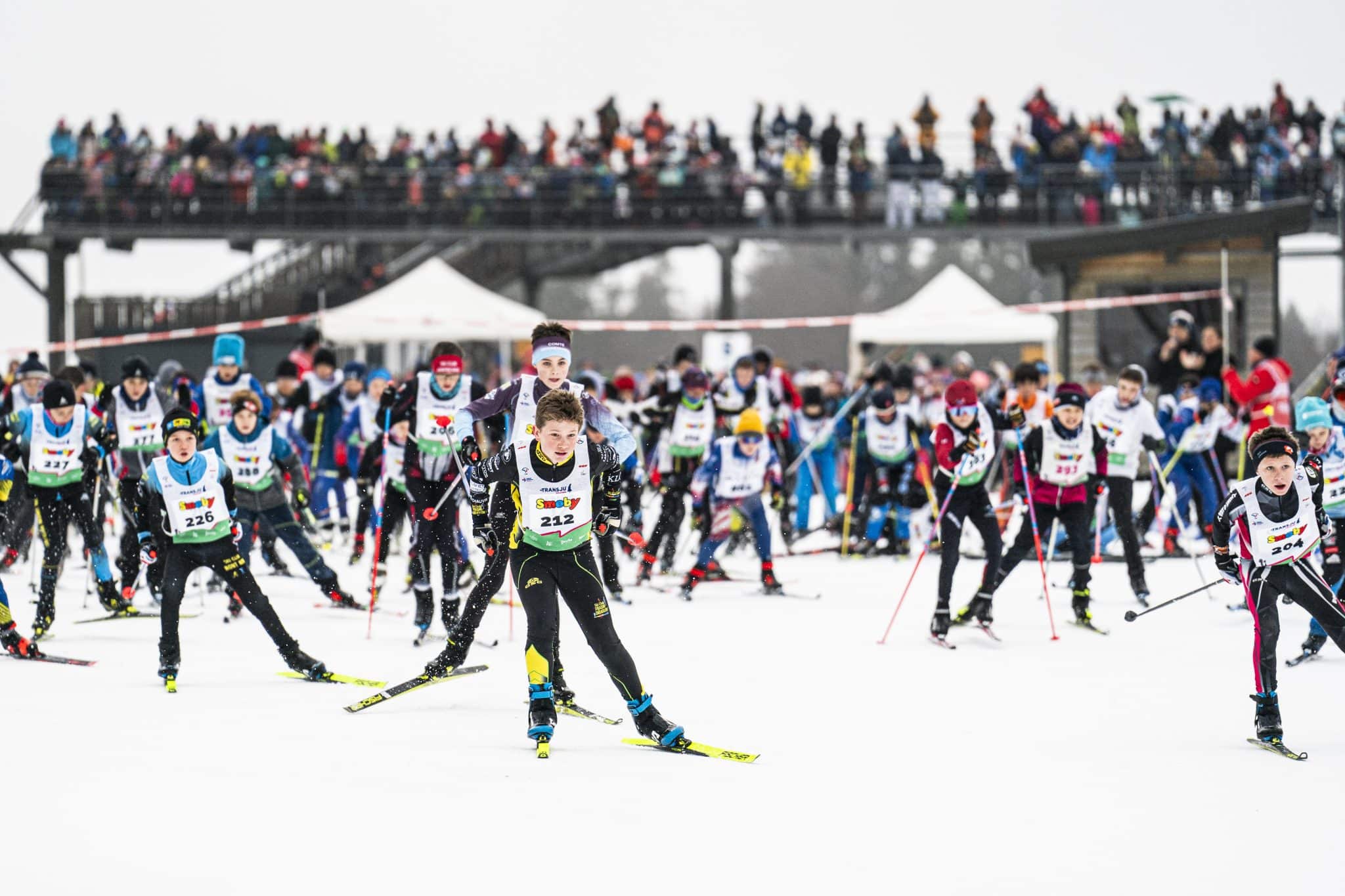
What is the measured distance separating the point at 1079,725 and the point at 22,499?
8.27m

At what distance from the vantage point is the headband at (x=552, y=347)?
7.64 metres

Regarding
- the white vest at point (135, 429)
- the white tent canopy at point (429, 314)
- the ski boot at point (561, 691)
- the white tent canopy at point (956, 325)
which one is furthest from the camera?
the white tent canopy at point (956, 325)

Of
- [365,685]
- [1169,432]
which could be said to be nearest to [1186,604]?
[1169,432]

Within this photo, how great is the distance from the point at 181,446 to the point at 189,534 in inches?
18.9

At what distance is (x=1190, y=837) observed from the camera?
208 inches

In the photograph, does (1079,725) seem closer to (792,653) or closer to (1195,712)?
(1195,712)

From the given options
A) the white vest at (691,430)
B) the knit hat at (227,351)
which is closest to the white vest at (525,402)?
the white vest at (691,430)

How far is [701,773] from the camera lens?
6.23m

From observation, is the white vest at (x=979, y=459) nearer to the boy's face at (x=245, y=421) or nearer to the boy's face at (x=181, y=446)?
the boy's face at (x=181, y=446)

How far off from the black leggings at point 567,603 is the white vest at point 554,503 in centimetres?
6

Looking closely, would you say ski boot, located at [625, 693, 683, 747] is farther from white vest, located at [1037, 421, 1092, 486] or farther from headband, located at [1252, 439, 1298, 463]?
white vest, located at [1037, 421, 1092, 486]

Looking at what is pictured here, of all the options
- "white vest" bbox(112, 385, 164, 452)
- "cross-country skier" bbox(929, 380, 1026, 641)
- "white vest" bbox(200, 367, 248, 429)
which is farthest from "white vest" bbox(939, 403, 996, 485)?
"white vest" bbox(200, 367, 248, 429)

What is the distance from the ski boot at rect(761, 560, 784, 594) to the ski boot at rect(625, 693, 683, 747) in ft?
18.4

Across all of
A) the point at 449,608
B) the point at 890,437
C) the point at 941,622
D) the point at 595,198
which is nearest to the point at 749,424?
the point at 890,437
